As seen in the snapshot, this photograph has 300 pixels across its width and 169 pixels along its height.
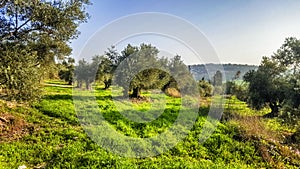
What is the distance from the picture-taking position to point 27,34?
13000mm

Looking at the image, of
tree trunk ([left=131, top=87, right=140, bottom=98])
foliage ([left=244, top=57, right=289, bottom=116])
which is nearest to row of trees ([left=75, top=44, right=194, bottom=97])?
tree trunk ([left=131, top=87, right=140, bottom=98])

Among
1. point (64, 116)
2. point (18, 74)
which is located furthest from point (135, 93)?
point (18, 74)

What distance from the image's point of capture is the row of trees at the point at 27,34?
11070 millimetres

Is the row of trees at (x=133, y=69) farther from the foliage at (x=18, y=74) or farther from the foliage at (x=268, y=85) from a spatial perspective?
the foliage at (x=18, y=74)

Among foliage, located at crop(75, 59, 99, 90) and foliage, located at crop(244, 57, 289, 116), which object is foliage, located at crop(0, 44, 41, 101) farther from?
foliage, located at crop(244, 57, 289, 116)

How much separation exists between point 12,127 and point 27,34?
4641 mm

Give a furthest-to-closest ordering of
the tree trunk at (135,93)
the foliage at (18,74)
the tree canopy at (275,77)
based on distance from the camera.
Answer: the tree canopy at (275,77)
the tree trunk at (135,93)
the foliage at (18,74)

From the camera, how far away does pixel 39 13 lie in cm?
1181

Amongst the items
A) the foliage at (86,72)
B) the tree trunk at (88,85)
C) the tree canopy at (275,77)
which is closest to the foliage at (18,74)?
the tree trunk at (88,85)

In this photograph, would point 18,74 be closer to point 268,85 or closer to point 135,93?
point 135,93

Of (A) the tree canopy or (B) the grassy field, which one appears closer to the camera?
(B) the grassy field

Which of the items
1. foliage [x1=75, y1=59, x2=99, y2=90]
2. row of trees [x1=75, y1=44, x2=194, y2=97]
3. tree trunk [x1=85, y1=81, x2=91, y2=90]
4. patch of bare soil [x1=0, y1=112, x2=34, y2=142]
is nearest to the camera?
patch of bare soil [x1=0, y1=112, x2=34, y2=142]

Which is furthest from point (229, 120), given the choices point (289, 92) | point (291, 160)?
point (289, 92)

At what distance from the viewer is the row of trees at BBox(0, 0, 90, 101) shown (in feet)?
36.3
